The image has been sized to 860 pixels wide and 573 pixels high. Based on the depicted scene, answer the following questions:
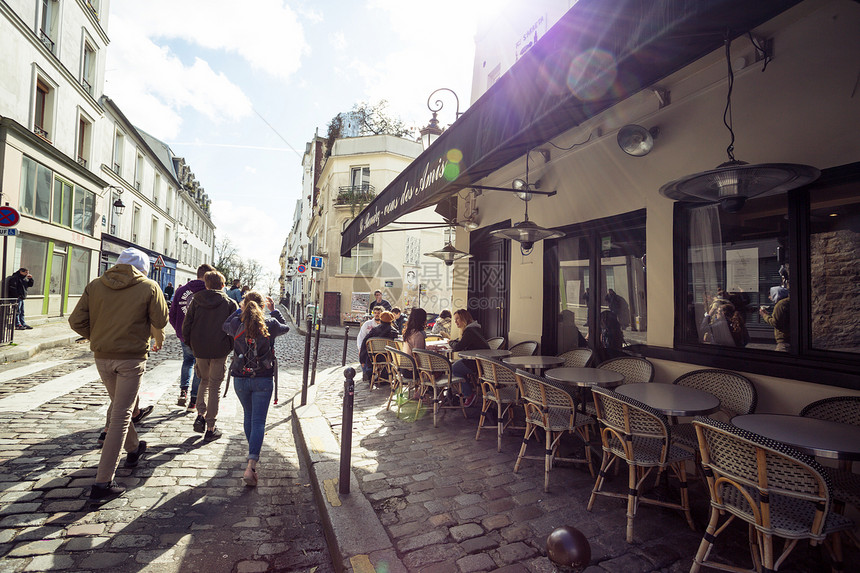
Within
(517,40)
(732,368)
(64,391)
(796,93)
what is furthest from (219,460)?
(517,40)

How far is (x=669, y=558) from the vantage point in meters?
2.54

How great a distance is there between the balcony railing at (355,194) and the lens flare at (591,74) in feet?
73.4

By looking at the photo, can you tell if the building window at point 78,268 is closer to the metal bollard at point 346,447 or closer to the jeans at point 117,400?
the jeans at point 117,400

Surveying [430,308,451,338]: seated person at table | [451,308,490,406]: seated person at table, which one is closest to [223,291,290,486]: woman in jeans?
[451,308,490,406]: seated person at table

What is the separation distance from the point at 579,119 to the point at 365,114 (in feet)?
85.6

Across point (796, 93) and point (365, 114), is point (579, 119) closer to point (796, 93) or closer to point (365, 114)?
point (796, 93)

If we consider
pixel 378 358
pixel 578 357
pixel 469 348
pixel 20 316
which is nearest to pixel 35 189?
pixel 20 316

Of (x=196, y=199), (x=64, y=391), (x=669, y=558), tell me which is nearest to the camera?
(x=669, y=558)

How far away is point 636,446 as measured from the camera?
315 cm

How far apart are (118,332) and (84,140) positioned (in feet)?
66.9

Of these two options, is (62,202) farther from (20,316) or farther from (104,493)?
(104,493)

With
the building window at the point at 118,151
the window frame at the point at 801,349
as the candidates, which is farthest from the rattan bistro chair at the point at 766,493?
the building window at the point at 118,151

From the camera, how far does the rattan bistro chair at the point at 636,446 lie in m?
2.79

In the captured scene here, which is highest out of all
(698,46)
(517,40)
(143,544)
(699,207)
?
(517,40)
